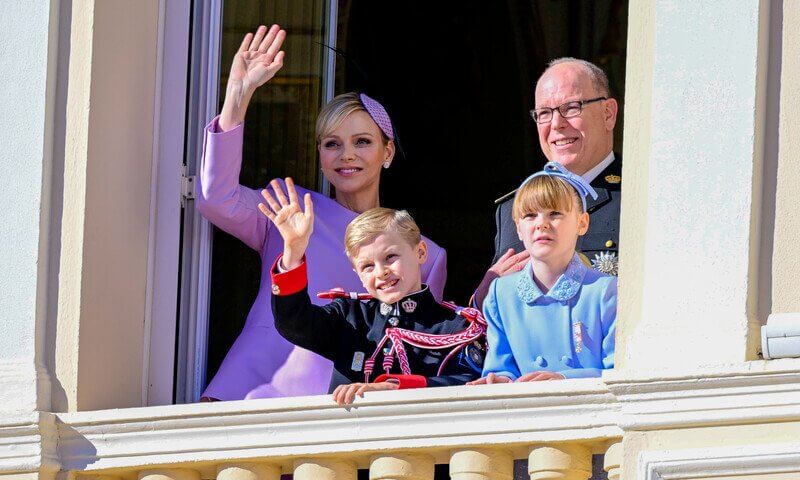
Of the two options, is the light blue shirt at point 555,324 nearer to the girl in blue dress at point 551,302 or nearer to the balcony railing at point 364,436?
the girl in blue dress at point 551,302

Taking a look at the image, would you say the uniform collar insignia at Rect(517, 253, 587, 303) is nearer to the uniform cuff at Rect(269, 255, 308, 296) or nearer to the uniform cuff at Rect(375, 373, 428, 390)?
the uniform cuff at Rect(375, 373, 428, 390)

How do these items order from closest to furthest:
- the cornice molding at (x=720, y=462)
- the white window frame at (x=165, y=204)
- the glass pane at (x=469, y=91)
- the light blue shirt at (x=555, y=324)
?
1. the cornice molding at (x=720, y=462)
2. the light blue shirt at (x=555, y=324)
3. the white window frame at (x=165, y=204)
4. the glass pane at (x=469, y=91)

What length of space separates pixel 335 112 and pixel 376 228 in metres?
0.67

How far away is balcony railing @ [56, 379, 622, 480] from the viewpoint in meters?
7.52

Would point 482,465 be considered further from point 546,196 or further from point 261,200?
point 261,200

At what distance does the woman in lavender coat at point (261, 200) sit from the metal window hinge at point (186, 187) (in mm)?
51

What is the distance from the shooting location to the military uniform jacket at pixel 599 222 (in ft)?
27.0

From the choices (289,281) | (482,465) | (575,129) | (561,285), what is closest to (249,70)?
(289,281)

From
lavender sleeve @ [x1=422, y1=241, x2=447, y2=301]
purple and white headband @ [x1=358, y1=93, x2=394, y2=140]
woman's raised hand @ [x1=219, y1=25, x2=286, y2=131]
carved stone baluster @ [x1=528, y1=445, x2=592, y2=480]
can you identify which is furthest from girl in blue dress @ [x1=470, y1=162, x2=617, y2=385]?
woman's raised hand @ [x1=219, y1=25, x2=286, y2=131]

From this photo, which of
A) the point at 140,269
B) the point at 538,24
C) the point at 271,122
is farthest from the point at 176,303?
the point at 538,24

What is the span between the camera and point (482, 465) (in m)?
7.59

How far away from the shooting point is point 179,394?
335 inches

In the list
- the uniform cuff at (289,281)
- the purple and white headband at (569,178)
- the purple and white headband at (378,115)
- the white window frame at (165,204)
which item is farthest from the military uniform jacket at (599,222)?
the white window frame at (165,204)

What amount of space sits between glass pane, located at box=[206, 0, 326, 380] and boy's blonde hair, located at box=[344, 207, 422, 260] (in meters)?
0.55
